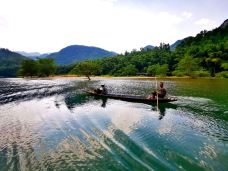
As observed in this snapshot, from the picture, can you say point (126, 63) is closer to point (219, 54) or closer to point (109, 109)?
point (219, 54)

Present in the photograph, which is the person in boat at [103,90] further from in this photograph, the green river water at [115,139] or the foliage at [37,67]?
the foliage at [37,67]

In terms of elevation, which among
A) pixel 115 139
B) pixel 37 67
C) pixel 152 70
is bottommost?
pixel 152 70

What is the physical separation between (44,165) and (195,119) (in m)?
19.6

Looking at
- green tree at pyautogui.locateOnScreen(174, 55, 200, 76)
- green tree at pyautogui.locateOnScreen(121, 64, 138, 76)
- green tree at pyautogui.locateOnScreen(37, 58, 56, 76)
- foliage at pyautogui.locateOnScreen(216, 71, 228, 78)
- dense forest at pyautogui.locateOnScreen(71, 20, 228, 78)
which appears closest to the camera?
foliage at pyautogui.locateOnScreen(216, 71, 228, 78)

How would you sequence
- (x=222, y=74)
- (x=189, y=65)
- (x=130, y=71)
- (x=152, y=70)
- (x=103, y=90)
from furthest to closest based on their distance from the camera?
(x=130, y=71) → (x=152, y=70) → (x=189, y=65) → (x=222, y=74) → (x=103, y=90)

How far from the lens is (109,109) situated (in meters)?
39.5

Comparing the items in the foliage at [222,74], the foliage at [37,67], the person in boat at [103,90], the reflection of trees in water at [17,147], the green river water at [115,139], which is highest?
the foliage at [37,67]

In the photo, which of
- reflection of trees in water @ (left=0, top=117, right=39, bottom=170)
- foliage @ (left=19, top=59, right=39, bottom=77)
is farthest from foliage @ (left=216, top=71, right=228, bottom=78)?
foliage @ (left=19, top=59, right=39, bottom=77)

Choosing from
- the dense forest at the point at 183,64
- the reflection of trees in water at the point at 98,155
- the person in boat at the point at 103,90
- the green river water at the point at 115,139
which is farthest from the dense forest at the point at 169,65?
the reflection of trees in water at the point at 98,155

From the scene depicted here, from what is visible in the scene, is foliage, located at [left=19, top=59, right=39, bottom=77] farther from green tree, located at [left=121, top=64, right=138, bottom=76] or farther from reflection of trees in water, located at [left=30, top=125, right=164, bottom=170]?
reflection of trees in water, located at [left=30, top=125, right=164, bottom=170]

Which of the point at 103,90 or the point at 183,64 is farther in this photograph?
the point at 183,64

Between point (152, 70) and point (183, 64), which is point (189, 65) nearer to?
point (183, 64)

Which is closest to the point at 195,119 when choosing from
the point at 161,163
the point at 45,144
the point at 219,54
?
the point at 161,163

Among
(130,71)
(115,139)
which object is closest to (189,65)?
(130,71)
